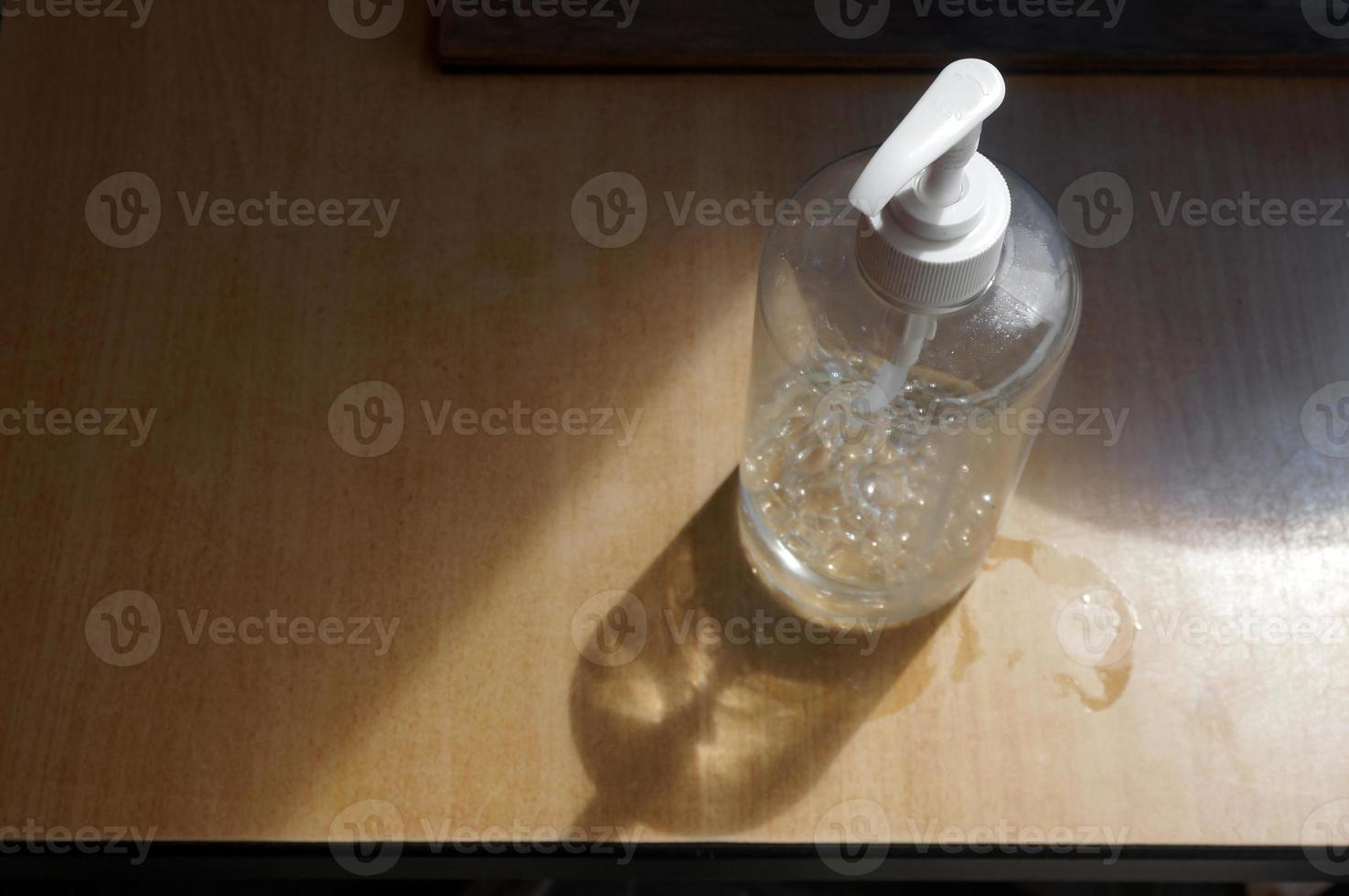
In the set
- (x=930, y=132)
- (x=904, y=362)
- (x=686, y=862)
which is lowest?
(x=686, y=862)

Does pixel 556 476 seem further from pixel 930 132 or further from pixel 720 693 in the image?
pixel 930 132

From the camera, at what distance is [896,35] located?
0.70m

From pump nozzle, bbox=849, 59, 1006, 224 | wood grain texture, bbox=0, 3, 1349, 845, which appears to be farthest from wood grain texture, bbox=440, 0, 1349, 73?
pump nozzle, bbox=849, 59, 1006, 224

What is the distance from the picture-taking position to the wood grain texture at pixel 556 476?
1.84 ft

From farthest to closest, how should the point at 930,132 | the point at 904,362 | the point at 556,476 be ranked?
the point at 556,476 < the point at 904,362 < the point at 930,132

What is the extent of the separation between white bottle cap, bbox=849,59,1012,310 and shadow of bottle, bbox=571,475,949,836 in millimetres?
191

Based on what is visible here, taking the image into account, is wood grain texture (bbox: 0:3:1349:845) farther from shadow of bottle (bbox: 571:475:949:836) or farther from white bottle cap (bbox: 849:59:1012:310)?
white bottle cap (bbox: 849:59:1012:310)

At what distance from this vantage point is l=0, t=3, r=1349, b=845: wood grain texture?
56 centimetres

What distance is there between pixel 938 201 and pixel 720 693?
0.82 feet

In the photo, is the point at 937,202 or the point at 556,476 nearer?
the point at 937,202

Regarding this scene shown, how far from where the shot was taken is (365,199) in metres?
0.68

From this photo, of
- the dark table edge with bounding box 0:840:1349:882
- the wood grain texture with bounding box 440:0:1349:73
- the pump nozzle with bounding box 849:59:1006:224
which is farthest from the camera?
the wood grain texture with bounding box 440:0:1349:73

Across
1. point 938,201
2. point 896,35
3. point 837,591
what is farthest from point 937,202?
point 896,35

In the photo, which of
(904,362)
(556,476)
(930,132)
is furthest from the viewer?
(556,476)
